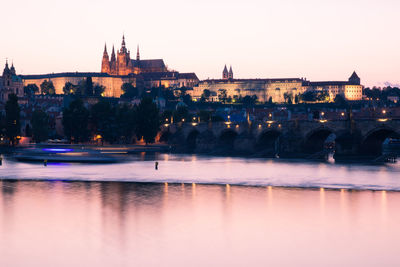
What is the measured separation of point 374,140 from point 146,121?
178 ft

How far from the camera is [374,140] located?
3275 inches

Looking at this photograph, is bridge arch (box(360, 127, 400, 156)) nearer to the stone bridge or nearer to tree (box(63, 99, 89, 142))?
the stone bridge

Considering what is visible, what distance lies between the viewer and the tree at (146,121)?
124562 mm

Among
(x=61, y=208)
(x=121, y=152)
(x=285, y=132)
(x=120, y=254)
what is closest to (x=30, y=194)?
(x=61, y=208)

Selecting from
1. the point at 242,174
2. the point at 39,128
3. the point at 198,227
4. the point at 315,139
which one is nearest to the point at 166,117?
the point at 39,128

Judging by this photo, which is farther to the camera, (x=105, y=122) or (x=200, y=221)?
(x=105, y=122)

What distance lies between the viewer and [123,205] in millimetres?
39969

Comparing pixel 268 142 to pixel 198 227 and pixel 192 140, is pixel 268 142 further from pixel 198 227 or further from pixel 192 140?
pixel 198 227

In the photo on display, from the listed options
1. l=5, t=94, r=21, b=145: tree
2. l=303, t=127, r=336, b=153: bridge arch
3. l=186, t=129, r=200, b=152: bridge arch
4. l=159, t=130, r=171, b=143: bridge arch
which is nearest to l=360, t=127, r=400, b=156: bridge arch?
l=303, t=127, r=336, b=153: bridge arch

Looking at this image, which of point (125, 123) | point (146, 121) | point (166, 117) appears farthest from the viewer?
point (166, 117)

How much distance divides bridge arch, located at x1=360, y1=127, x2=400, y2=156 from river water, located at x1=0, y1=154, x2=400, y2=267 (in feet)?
62.6

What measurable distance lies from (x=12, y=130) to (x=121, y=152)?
74.9 feet

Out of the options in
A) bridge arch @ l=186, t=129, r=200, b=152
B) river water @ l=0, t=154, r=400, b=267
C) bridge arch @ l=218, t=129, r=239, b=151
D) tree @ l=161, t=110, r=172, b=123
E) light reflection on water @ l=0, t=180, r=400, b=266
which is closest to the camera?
light reflection on water @ l=0, t=180, r=400, b=266

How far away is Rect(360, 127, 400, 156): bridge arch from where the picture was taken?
79.3 meters
